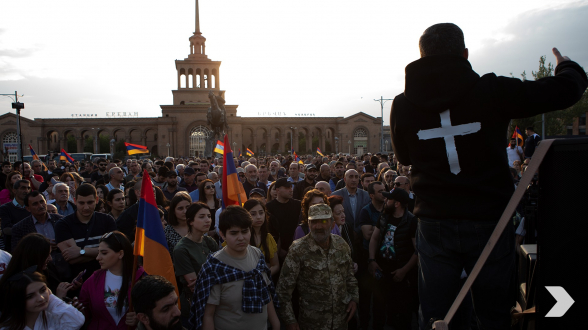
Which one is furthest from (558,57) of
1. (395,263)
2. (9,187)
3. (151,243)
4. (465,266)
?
(9,187)

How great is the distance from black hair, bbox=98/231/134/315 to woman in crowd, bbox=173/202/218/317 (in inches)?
17.3

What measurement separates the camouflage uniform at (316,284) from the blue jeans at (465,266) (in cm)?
180

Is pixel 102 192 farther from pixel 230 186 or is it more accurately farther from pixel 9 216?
pixel 230 186

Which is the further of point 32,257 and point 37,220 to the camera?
point 37,220

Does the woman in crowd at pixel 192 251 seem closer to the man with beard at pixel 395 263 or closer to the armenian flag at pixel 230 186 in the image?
the armenian flag at pixel 230 186

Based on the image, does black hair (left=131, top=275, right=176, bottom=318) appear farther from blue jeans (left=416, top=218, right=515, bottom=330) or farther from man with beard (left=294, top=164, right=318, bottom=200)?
man with beard (left=294, top=164, right=318, bottom=200)

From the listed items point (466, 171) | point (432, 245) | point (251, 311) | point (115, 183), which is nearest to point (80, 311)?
point (251, 311)

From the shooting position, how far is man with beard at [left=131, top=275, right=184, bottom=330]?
306 centimetres

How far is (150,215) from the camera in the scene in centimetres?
408

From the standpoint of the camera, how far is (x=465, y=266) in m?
2.21

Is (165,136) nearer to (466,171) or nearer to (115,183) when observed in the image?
(115,183)

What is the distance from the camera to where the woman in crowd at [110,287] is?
3648 millimetres

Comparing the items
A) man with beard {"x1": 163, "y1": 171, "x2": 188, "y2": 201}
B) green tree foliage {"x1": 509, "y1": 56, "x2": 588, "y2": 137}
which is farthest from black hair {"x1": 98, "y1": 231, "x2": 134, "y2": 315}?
green tree foliage {"x1": 509, "y1": 56, "x2": 588, "y2": 137}

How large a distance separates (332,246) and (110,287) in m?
2.10
